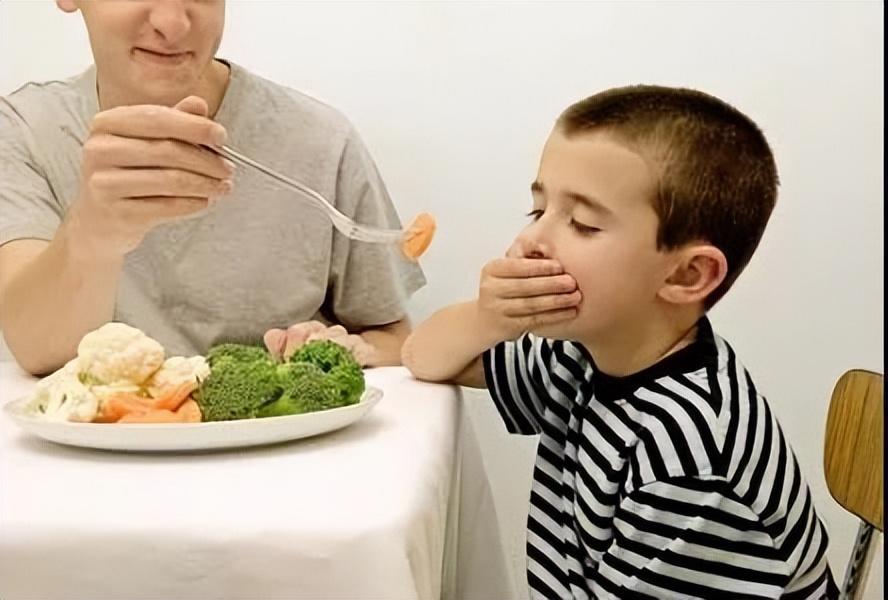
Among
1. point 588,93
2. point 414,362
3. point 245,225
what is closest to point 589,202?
point 414,362

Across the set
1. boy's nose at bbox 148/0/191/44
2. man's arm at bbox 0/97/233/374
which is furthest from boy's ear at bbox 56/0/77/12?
man's arm at bbox 0/97/233/374

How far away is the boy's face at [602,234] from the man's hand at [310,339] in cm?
23

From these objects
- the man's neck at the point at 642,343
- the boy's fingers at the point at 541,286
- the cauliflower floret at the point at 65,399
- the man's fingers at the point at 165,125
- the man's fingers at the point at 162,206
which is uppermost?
the man's fingers at the point at 165,125

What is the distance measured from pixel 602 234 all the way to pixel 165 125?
357 millimetres

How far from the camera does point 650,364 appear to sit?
908 mm

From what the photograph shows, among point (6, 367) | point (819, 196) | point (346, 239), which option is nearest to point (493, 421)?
point (346, 239)

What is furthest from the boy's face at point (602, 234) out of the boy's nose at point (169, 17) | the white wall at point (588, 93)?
the white wall at point (588, 93)

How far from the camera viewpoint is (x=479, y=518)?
1.11 meters

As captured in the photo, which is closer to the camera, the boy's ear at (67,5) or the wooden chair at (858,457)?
the wooden chair at (858,457)

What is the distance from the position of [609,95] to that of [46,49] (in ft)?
3.04

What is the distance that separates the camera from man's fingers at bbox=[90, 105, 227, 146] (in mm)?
778

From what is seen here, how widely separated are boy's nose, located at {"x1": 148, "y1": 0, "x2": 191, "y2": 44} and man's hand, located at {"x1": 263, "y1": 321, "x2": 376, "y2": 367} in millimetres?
333

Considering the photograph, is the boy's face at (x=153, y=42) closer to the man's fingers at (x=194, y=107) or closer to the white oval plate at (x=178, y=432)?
the man's fingers at (x=194, y=107)

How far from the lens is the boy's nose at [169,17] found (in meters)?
1.11
